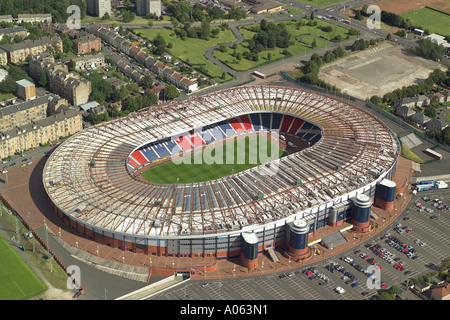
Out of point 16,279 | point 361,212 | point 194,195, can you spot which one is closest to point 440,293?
point 361,212

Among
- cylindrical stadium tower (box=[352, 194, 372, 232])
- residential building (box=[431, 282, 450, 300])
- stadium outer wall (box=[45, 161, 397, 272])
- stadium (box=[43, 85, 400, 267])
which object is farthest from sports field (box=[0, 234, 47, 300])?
residential building (box=[431, 282, 450, 300])

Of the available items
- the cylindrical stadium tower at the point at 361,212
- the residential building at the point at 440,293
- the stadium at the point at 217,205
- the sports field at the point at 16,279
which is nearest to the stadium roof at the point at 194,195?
the stadium at the point at 217,205

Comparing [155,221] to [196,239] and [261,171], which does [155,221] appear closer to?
[196,239]

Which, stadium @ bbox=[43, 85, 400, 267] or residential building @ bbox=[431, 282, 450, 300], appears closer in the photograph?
residential building @ bbox=[431, 282, 450, 300]

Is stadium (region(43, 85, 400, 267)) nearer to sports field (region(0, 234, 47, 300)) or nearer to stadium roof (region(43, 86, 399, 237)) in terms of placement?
stadium roof (region(43, 86, 399, 237))

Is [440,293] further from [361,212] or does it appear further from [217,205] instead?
[217,205]

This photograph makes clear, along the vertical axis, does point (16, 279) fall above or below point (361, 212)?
below

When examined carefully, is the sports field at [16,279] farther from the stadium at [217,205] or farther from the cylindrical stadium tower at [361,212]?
the cylindrical stadium tower at [361,212]

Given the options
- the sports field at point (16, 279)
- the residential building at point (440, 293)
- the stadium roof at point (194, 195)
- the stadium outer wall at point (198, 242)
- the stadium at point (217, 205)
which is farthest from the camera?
the stadium roof at point (194, 195)

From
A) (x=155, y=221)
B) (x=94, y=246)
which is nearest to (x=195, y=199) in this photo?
(x=155, y=221)
